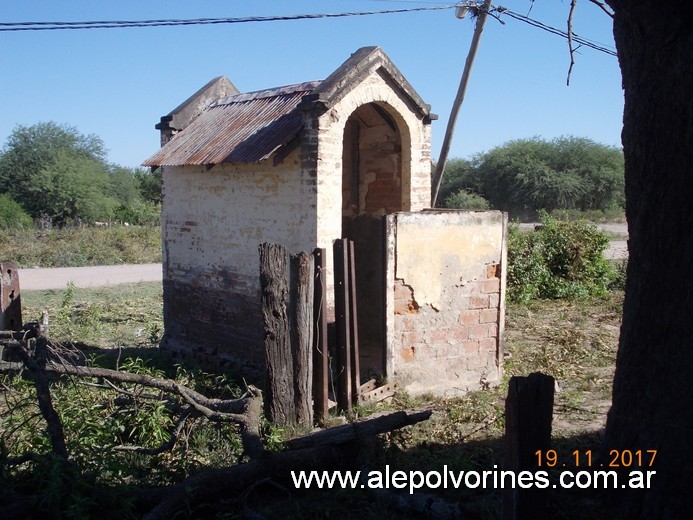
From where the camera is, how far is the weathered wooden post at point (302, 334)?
265 inches

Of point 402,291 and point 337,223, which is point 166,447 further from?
point 337,223

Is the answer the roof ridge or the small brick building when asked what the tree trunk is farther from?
the roof ridge

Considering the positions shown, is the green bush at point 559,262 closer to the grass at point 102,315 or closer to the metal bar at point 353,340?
the grass at point 102,315

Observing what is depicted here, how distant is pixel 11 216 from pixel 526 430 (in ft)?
109

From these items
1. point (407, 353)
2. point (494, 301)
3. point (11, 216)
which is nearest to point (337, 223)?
point (407, 353)

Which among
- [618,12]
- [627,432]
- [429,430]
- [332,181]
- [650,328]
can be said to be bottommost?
[429,430]

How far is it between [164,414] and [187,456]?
34.5 inches

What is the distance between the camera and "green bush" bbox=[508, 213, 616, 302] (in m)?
16.5

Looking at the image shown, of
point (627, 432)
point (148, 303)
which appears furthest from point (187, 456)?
point (148, 303)

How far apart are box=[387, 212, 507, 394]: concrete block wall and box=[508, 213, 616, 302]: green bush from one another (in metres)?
7.52

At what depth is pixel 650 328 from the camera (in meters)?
4.50

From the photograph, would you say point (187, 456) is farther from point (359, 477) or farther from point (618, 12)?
point (618, 12)

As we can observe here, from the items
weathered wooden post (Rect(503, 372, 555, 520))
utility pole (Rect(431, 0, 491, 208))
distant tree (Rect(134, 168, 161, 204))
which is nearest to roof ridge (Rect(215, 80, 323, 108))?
utility pole (Rect(431, 0, 491, 208))

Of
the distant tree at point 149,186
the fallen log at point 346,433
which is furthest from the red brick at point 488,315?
the distant tree at point 149,186
